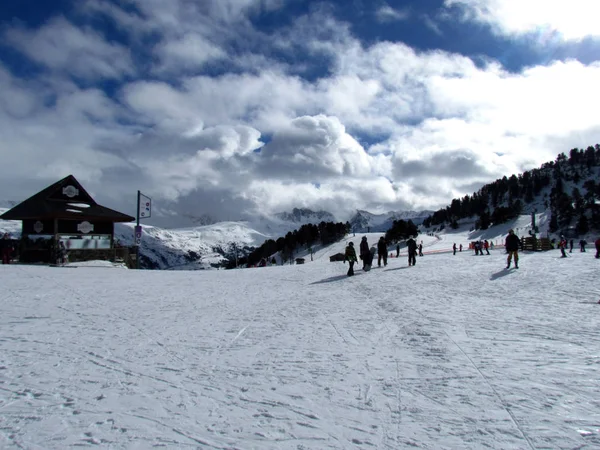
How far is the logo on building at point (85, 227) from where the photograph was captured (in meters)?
24.8

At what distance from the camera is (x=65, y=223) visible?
24234 mm

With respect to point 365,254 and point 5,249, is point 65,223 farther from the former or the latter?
point 365,254

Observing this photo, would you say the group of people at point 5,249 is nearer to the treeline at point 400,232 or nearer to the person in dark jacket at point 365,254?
the person in dark jacket at point 365,254

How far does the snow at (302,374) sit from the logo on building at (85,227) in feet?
53.4

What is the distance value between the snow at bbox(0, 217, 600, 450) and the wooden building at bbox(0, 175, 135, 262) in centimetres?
1550

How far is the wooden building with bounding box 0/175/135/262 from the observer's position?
2352cm

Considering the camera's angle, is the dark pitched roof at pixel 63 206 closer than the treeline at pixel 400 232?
Yes

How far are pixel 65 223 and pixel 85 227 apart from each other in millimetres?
1174

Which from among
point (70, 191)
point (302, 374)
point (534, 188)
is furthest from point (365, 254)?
point (534, 188)

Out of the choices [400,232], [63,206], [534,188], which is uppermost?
[534,188]

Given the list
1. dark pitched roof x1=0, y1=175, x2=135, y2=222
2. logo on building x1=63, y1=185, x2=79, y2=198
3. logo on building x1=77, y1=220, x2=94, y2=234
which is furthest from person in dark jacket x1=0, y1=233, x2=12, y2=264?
logo on building x1=63, y1=185, x2=79, y2=198

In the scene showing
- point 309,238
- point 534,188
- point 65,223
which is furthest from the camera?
point 534,188

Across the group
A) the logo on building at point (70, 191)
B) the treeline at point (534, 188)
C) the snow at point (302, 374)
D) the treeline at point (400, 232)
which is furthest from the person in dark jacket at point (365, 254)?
the treeline at point (534, 188)

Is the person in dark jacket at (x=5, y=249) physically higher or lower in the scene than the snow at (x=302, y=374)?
higher
